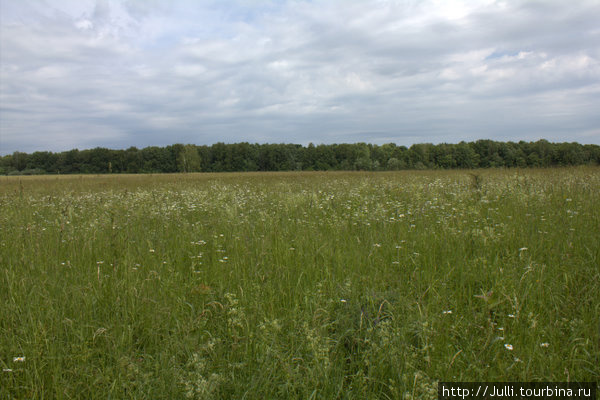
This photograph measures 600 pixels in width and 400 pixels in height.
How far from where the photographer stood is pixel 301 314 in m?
2.44

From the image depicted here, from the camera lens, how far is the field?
1.78m

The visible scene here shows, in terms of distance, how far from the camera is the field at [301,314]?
5.85ft

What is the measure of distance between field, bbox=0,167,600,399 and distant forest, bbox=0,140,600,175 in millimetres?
30698

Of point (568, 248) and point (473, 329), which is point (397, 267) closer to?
point (473, 329)

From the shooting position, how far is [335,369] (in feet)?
6.12

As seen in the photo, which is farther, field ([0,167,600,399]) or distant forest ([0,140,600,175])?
distant forest ([0,140,600,175])

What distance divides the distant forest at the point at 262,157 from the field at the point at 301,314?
101 ft

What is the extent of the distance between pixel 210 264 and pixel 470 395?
2.71 meters

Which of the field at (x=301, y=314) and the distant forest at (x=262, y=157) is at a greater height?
the distant forest at (x=262, y=157)

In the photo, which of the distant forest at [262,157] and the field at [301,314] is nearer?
the field at [301,314]

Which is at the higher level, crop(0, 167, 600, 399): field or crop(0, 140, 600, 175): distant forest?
crop(0, 140, 600, 175): distant forest

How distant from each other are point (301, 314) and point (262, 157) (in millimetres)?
62701

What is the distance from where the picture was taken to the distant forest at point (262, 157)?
3912 cm

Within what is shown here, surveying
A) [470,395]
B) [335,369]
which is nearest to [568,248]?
[470,395]
